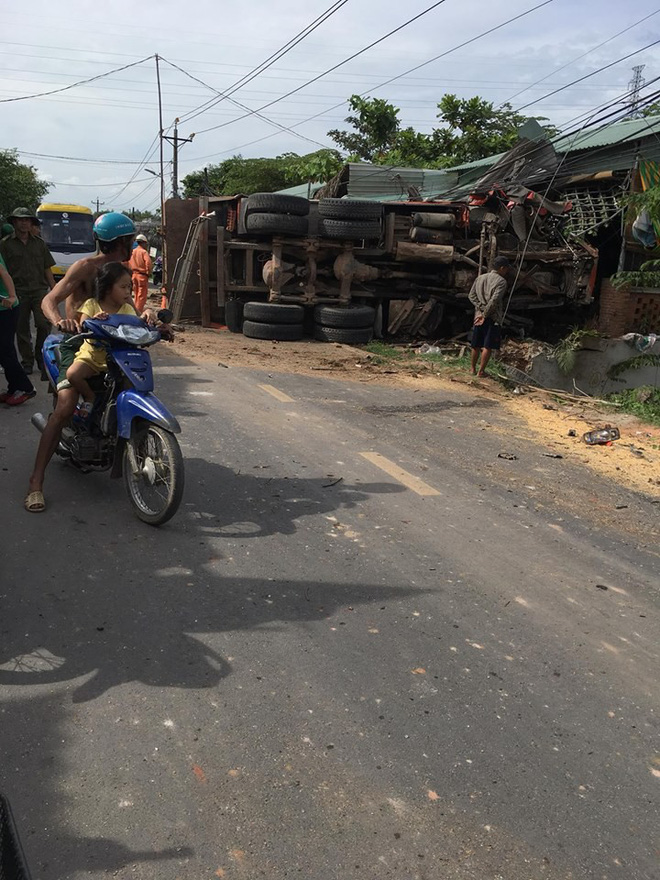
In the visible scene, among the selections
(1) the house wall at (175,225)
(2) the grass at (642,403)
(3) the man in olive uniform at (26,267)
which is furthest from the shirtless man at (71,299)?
(1) the house wall at (175,225)

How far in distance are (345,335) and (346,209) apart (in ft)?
7.54

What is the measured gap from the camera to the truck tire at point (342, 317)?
13.3m

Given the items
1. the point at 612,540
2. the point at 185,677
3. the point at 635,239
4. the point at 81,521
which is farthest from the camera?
the point at 635,239

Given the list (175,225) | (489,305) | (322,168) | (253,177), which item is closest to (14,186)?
(253,177)

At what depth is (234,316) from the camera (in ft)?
46.6

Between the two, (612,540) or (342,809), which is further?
(612,540)

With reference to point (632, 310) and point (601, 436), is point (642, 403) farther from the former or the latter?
point (632, 310)

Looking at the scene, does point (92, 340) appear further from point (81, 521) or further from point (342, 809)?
point (342, 809)

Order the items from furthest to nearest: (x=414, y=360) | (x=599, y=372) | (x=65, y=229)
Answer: (x=65, y=229) → (x=599, y=372) → (x=414, y=360)

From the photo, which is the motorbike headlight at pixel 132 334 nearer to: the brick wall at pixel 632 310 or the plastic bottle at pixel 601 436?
the plastic bottle at pixel 601 436

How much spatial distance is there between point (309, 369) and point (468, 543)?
6671 mm

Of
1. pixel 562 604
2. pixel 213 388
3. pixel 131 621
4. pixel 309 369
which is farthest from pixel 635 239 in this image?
Result: pixel 131 621

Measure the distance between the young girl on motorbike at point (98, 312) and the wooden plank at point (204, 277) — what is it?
9.74 m

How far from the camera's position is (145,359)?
442 centimetres
